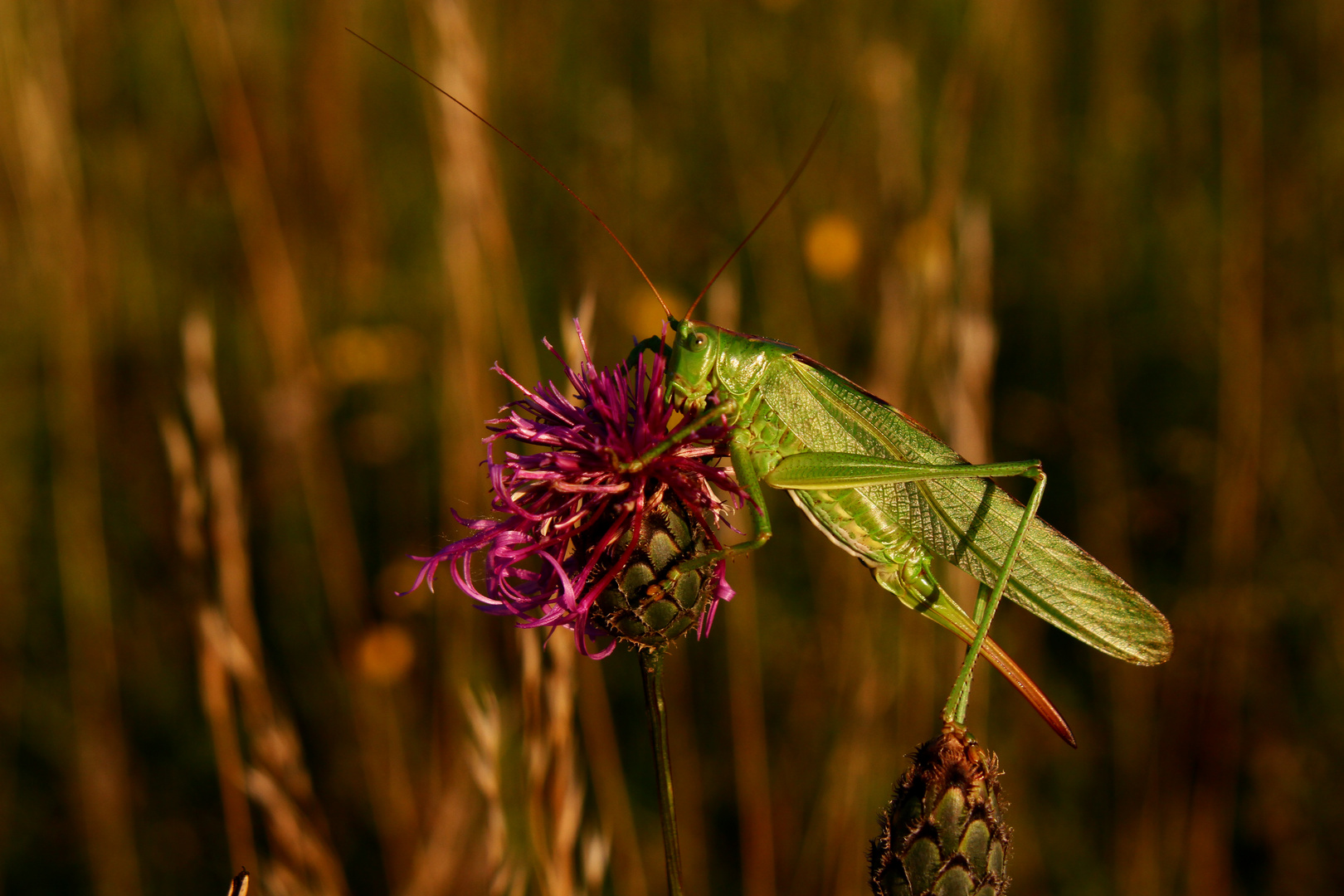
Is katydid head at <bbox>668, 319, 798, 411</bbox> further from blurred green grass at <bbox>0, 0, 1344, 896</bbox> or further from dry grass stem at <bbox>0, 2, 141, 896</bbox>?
dry grass stem at <bbox>0, 2, 141, 896</bbox>

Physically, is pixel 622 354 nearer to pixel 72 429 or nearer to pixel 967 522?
pixel 72 429

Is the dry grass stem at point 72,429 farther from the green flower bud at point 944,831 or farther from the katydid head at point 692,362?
the green flower bud at point 944,831

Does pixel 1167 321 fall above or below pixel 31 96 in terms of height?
below

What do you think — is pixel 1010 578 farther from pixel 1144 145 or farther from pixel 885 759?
pixel 1144 145

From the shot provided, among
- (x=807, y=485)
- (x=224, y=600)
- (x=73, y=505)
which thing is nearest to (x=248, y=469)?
(x=73, y=505)

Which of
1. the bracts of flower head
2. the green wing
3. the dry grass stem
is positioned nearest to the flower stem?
the bracts of flower head

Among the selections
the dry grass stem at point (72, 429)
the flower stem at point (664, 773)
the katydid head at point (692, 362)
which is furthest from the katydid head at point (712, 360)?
the dry grass stem at point (72, 429)

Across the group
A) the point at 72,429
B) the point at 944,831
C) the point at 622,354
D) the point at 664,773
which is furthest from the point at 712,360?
the point at 72,429
